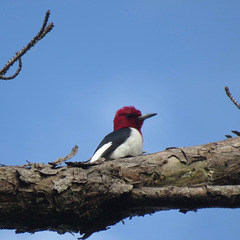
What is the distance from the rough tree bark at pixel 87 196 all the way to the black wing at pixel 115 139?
1.93 metres

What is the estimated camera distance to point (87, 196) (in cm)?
319

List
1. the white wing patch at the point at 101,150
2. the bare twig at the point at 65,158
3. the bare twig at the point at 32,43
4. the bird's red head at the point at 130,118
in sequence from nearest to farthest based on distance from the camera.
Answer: the bare twig at the point at 32,43 < the bare twig at the point at 65,158 < the white wing patch at the point at 101,150 < the bird's red head at the point at 130,118

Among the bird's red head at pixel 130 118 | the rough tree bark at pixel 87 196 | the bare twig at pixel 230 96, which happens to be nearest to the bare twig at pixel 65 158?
the rough tree bark at pixel 87 196

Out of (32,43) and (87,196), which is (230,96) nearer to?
(87,196)

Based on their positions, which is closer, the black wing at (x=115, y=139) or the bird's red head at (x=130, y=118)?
the black wing at (x=115, y=139)

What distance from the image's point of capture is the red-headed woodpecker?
18.0 feet

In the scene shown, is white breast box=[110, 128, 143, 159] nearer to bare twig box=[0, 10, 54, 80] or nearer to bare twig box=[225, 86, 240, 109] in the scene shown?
bare twig box=[225, 86, 240, 109]

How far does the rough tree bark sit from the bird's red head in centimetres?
308

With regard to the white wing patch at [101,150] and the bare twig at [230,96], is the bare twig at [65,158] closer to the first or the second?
the bare twig at [230,96]

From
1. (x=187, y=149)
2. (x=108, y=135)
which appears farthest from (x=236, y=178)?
(x=108, y=135)

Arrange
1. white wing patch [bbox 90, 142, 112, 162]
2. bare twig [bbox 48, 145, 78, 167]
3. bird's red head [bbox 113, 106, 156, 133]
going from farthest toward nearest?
bird's red head [bbox 113, 106, 156, 133] < white wing patch [bbox 90, 142, 112, 162] < bare twig [bbox 48, 145, 78, 167]

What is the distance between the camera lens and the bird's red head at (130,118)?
6574mm

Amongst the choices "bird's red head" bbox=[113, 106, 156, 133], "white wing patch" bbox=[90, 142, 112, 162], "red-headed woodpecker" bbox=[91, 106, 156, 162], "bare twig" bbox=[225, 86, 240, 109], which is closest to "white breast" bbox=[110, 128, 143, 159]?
"red-headed woodpecker" bbox=[91, 106, 156, 162]

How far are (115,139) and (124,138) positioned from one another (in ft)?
0.40
